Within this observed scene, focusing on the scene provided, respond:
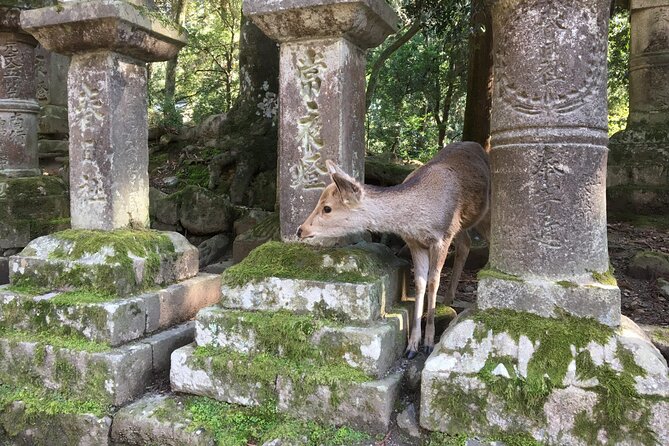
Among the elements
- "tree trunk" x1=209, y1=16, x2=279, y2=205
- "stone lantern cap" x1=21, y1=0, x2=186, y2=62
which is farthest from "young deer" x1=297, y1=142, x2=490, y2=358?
"tree trunk" x1=209, y1=16, x2=279, y2=205

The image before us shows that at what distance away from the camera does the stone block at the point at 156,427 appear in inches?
111

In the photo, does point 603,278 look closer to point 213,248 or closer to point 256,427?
point 256,427

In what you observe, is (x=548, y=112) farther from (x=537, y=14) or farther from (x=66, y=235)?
(x=66, y=235)

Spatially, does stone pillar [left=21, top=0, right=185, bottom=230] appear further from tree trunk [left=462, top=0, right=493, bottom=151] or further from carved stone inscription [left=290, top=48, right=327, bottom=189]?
tree trunk [left=462, top=0, right=493, bottom=151]

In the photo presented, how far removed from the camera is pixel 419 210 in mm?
3166

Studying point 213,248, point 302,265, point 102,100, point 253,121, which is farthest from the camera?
point 253,121

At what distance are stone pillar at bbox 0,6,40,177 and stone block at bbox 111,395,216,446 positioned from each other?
3857 millimetres

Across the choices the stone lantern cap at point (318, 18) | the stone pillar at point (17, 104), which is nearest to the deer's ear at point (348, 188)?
the stone lantern cap at point (318, 18)

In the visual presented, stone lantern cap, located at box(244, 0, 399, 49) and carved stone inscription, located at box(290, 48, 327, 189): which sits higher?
stone lantern cap, located at box(244, 0, 399, 49)

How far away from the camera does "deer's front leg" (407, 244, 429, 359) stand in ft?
10.6

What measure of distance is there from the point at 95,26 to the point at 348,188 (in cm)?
211

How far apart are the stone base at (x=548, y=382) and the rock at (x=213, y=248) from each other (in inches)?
196

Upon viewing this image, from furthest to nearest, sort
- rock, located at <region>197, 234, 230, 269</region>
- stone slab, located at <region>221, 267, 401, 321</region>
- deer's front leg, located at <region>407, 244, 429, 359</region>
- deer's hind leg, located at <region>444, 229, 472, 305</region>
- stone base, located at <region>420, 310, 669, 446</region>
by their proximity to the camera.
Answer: rock, located at <region>197, 234, 230, 269</region> → deer's hind leg, located at <region>444, 229, 472, 305</region> → deer's front leg, located at <region>407, 244, 429, 359</region> → stone slab, located at <region>221, 267, 401, 321</region> → stone base, located at <region>420, 310, 669, 446</region>

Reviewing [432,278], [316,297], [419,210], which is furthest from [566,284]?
[316,297]
